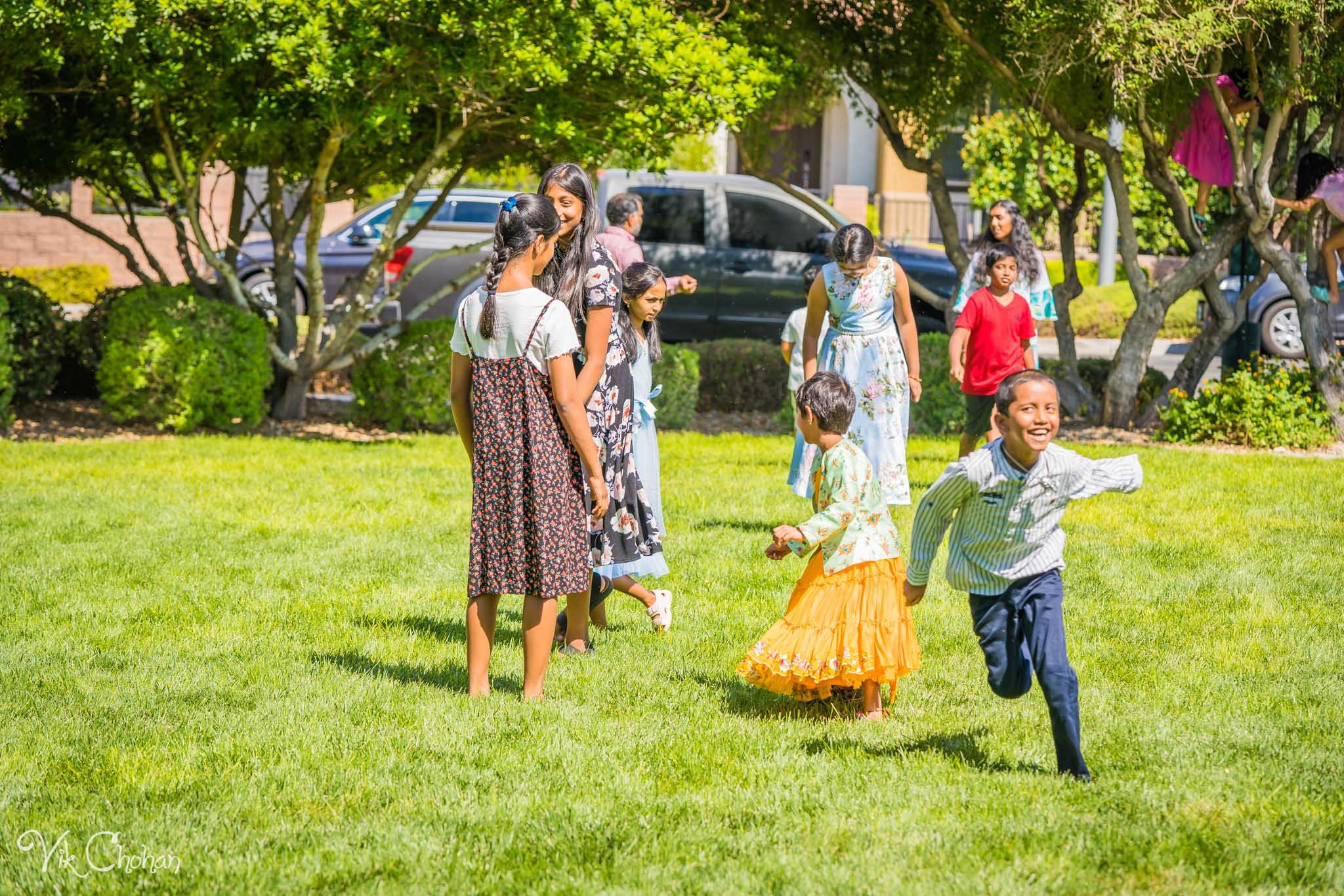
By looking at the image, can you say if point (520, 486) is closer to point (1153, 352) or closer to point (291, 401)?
point (291, 401)

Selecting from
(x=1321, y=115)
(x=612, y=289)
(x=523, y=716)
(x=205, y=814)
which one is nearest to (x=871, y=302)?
(x=612, y=289)

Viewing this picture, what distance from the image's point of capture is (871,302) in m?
→ 7.01

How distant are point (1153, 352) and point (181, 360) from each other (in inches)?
547

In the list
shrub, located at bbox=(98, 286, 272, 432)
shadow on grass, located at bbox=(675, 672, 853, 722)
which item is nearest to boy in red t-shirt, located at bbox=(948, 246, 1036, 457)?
shadow on grass, located at bbox=(675, 672, 853, 722)

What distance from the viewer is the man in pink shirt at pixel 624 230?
6.44 meters

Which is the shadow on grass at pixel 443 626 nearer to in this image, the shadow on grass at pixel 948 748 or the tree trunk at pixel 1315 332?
the shadow on grass at pixel 948 748

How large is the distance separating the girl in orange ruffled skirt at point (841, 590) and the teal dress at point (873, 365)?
7.66 feet

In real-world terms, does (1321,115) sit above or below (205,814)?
above

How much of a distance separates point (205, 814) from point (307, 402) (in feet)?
31.9

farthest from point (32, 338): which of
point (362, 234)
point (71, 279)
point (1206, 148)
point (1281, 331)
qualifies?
point (1281, 331)

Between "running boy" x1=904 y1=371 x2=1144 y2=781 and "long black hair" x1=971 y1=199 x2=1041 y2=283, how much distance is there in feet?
14.2

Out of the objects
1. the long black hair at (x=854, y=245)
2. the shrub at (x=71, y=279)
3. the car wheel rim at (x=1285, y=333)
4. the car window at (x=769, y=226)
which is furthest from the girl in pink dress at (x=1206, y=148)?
the shrub at (x=71, y=279)

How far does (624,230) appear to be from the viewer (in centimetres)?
661

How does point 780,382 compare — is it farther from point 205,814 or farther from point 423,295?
point 205,814
